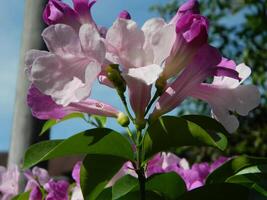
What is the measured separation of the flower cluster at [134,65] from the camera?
2.95 feet

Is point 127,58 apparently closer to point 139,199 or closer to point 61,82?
point 61,82

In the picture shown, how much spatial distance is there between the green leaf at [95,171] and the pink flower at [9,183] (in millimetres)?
783

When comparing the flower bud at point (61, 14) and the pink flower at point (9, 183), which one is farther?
the pink flower at point (9, 183)

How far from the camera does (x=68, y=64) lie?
917mm

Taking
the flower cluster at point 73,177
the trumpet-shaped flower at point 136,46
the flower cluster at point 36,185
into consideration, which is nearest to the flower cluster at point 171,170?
the flower cluster at point 73,177

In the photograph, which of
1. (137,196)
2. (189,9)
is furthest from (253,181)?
(189,9)

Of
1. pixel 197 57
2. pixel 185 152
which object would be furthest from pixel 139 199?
pixel 185 152

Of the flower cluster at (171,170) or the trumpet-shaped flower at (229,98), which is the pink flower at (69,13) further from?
the flower cluster at (171,170)

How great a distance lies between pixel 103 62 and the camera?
914 mm

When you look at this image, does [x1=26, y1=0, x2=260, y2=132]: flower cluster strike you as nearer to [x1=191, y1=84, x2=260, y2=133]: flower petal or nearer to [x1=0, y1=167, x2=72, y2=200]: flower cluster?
[x1=191, y1=84, x2=260, y2=133]: flower petal

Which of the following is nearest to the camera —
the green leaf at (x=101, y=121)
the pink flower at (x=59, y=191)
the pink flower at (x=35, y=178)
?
the pink flower at (x=59, y=191)

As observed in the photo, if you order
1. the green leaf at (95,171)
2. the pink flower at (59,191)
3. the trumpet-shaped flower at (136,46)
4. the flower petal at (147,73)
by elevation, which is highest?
the trumpet-shaped flower at (136,46)

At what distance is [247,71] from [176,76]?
144 mm

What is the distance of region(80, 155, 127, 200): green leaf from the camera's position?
3.12ft
